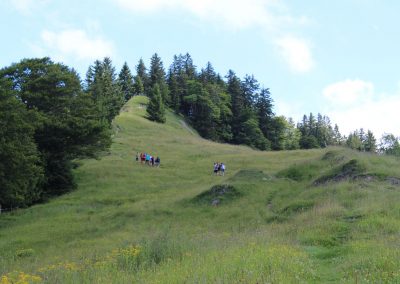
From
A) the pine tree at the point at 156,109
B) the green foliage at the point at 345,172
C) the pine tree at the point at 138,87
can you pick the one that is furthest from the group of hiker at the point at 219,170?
the pine tree at the point at 138,87

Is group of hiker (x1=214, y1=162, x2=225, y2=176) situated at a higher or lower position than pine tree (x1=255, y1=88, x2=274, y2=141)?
lower

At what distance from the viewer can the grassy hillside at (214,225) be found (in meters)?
9.01

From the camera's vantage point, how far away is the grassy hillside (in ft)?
29.6

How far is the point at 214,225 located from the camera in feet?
80.0

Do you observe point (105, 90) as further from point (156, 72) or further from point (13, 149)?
point (13, 149)

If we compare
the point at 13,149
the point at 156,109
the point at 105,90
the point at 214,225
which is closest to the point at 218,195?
the point at 214,225

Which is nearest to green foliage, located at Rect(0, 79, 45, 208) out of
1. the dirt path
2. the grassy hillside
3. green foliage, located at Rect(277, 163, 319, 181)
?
the grassy hillside

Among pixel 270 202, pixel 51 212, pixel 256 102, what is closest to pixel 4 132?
pixel 51 212

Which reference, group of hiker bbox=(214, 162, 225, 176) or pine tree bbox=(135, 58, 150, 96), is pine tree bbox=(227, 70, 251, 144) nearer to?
pine tree bbox=(135, 58, 150, 96)

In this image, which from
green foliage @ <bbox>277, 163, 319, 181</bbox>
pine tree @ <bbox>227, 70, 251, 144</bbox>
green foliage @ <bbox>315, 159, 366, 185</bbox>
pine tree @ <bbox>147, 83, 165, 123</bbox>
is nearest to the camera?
green foliage @ <bbox>315, 159, 366, 185</bbox>

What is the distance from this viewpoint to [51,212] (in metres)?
35.6

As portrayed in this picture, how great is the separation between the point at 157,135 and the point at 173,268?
7672 cm

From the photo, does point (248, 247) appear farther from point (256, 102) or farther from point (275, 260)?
point (256, 102)

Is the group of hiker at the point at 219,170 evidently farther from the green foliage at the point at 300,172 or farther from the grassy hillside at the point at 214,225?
the green foliage at the point at 300,172
